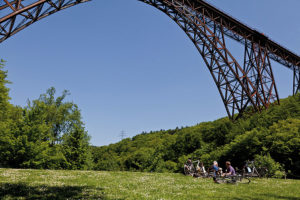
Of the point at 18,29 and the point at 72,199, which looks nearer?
the point at 72,199

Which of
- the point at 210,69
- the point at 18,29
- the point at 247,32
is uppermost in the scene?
the point at 247,32

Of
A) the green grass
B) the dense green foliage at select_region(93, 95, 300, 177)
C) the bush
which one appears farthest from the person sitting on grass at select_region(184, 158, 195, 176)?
the green grass

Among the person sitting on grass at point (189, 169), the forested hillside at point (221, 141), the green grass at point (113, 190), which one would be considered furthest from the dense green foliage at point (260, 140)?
the green grass at point (113, 190)

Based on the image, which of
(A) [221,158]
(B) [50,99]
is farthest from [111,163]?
(A) [221,158]

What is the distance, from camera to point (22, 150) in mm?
24156

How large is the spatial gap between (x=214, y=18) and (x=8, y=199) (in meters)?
33.2

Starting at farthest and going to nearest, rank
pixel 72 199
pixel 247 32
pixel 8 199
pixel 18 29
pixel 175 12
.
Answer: pixel 247 32 < pixel 175 12 < pixel 18 29 < pixel 72 199 < pixel 8 199

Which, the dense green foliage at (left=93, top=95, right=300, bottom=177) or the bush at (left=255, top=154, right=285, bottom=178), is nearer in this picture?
the bush at (left=255, top=154, right=285, bottom=178)

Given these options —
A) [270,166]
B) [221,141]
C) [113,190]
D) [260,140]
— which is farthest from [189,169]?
[221,141]

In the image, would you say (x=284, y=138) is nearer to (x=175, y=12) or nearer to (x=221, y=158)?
(x=221, y=158)

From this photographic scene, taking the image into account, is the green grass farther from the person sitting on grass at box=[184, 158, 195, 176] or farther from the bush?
the bush

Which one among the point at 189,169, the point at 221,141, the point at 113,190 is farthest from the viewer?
the point at 221,141

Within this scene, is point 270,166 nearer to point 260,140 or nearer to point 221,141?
point 260,140

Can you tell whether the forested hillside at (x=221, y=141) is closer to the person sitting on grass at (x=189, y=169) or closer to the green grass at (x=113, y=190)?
the person sitting on grass at (x=189, y=169)
